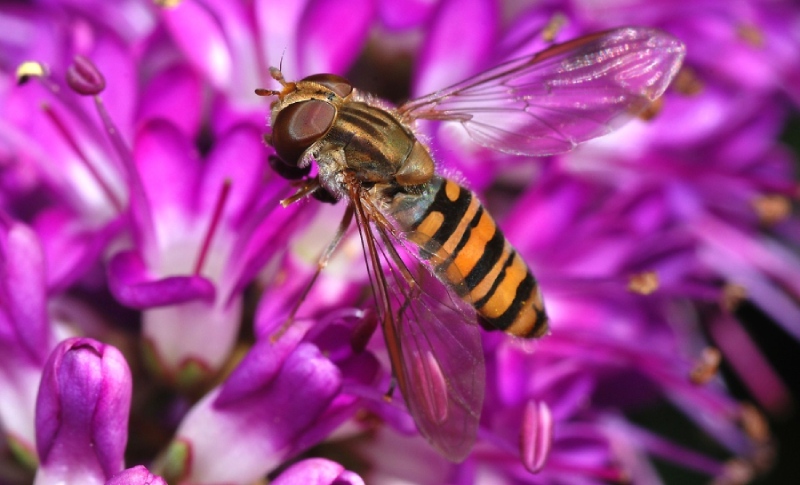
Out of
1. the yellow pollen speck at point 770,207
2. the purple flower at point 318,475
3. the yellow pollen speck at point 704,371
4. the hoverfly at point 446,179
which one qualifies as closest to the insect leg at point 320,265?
the hoverfly at point 446,179

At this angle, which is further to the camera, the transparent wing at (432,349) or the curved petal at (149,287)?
the curved petal at (149,287)

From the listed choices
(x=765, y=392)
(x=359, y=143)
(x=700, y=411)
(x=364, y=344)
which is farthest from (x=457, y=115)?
(x=765, y=392)

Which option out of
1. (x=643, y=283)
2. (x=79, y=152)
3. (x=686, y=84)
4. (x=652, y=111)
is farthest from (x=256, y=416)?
(x=686, y=84)

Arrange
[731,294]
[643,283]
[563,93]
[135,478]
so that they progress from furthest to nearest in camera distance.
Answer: [731,294] → [643,283] → [563,93] → [135,478]

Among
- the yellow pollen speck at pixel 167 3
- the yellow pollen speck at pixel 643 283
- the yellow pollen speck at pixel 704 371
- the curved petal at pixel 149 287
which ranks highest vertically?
the yellow pollen speck at pixel 167 3

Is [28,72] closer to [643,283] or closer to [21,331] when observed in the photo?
[21,331]

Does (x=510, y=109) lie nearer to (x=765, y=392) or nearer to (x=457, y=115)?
(x=457, y=115)

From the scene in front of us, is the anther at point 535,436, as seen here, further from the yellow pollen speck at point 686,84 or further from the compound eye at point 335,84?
the yellow pollen speck at point 686,84

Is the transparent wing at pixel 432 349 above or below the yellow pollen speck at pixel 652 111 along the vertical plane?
above
